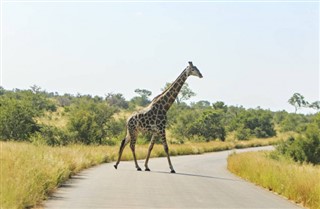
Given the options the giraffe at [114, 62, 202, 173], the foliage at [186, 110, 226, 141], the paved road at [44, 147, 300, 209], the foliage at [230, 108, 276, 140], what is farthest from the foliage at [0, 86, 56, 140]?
the foliage at [230, 108, 276, 140]

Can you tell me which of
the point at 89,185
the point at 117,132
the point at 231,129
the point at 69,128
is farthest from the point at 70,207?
the point at 231,129

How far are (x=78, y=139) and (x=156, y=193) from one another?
24465mm

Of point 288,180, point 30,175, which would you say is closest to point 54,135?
point 288,180

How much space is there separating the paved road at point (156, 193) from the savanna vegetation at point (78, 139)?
0.61m

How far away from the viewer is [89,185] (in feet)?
52.7

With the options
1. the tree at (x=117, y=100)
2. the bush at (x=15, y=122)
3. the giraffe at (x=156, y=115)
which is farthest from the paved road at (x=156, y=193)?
the tree at (x=117, y=100)

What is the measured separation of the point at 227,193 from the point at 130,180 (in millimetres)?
3574

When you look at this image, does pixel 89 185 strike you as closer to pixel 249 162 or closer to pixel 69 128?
pixel 249 162

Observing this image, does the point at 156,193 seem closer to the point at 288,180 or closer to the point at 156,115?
the point at 288,180

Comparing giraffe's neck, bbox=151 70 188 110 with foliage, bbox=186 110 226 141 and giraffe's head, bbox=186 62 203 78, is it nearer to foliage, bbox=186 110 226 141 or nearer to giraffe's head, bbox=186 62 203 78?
giraffe's head, bbox=186 62 203 78

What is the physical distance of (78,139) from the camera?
1526 inches

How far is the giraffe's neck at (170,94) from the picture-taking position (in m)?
24.2

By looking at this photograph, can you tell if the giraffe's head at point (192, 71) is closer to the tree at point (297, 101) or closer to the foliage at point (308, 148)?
the foliage at point (308, 148)

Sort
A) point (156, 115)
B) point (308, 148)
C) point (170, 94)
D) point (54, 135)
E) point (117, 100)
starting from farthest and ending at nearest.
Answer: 1. point (117, 100)
2. point (54, 135)
3. point (308, 148)
4. point (170, 94)
5. point (156, 115)
